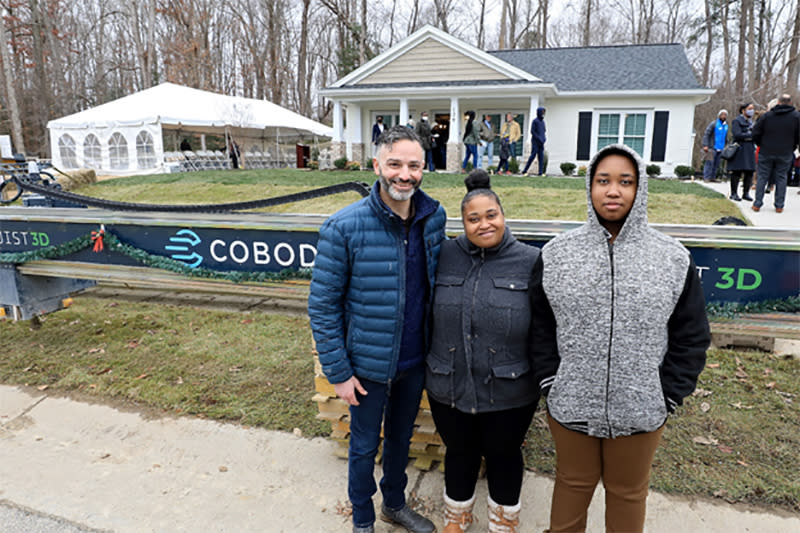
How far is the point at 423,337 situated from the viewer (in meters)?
2.40

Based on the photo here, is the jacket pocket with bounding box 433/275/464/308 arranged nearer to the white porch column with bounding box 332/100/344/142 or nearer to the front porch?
the front porch

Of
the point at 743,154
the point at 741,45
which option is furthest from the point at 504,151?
the point at 741,45

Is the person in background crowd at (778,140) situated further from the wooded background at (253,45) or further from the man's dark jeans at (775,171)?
the wooded background at (253,45)

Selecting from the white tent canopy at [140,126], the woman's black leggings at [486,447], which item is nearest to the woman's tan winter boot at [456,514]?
the woman's black leggings at [486,447]

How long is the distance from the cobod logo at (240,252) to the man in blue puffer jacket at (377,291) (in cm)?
122

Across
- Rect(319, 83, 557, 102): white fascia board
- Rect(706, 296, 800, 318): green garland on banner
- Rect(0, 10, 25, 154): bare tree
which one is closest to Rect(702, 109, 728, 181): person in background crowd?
Rect(319, 83, 557, 102): white fascia board

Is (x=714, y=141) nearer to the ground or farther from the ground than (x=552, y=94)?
nearer to the ground

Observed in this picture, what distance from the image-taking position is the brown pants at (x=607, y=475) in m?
1.98

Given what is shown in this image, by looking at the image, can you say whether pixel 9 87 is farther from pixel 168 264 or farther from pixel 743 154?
pixel 743 154

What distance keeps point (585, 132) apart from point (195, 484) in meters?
16.1

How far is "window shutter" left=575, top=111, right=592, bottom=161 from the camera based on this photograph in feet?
54.3

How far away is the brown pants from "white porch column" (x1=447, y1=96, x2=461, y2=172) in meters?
15.2

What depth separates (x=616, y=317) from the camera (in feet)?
6.09

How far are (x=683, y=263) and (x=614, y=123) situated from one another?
16135 millimetres
